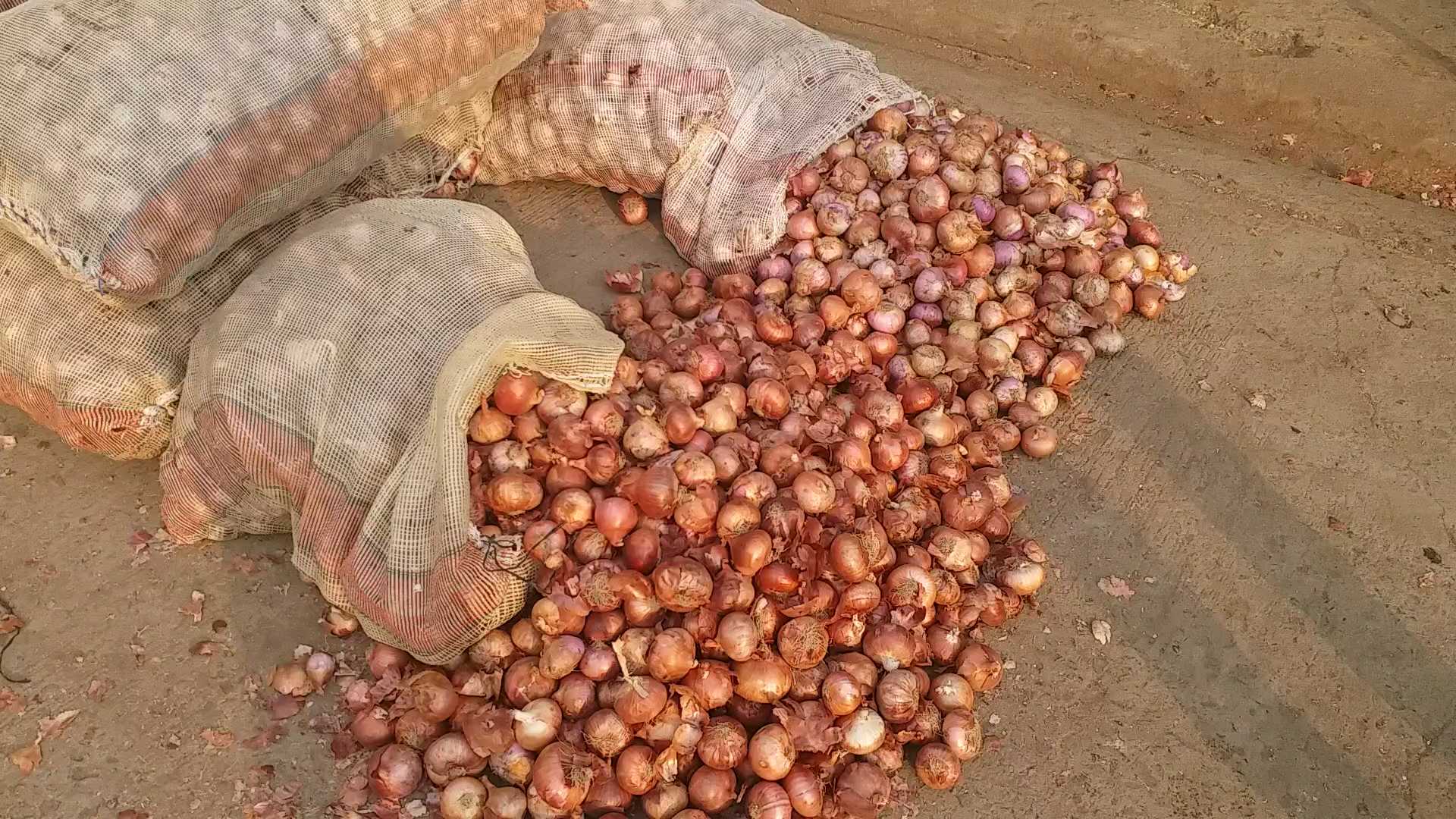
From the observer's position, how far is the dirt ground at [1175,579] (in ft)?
6.99

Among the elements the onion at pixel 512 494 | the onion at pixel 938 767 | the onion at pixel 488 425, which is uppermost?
the onion at pixel 488 425

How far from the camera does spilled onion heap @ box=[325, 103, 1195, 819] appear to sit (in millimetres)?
2012

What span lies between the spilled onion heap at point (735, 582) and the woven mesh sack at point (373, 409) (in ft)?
0.31

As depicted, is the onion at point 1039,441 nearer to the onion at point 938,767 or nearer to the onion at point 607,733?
the onion at point 938,767

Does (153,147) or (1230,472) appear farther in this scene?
(1230,472)

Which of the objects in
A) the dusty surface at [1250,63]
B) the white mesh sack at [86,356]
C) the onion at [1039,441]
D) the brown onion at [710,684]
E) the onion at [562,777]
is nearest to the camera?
the onion at [562,777]

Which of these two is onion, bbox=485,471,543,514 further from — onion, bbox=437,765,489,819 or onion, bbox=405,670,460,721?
onion, bbox=437,765,489,819

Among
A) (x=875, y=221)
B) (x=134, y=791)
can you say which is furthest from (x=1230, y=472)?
(x=134, y=791)

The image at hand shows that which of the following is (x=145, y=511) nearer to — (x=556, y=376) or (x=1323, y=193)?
(x=556, y=376)

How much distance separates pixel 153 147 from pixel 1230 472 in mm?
3102

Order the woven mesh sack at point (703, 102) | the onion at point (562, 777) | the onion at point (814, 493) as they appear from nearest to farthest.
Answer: the onion at point (562, 777) < the onion at point (814, 493) < the woven mesh sack at point (703, 102)

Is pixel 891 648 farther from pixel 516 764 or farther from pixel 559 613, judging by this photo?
pixel 516 764

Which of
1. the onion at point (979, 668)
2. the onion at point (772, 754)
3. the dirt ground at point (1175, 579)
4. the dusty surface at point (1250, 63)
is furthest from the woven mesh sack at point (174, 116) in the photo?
the dusty surface at point (1250, 63)

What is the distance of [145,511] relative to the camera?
2623mm
